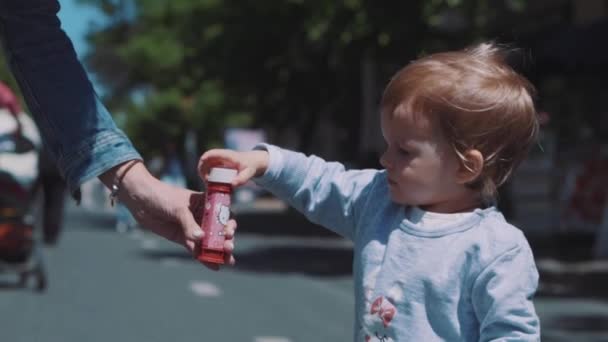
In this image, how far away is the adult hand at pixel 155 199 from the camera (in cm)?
237

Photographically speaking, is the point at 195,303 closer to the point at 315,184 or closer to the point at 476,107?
the point at 315,184

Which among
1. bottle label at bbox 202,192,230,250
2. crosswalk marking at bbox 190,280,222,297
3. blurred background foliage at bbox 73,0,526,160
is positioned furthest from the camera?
blurred background foliage at bbox 73,0,526,160

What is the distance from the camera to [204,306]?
33.6ft

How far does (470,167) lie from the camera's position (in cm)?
241

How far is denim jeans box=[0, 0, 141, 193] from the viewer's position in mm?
2377

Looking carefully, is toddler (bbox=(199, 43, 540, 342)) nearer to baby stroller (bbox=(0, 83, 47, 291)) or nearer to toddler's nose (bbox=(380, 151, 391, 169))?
toddler's nose (bbox=(380, 151, 391, 169))

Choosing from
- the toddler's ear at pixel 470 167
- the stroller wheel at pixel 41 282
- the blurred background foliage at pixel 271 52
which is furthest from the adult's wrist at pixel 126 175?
the stroller wheel at pixel 41 282

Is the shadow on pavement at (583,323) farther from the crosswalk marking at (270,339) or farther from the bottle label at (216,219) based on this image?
the bottle label at (216,219)

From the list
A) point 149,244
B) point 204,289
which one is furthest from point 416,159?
point 149,244

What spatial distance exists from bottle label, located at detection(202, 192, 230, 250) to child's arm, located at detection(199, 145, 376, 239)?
25 centimetres

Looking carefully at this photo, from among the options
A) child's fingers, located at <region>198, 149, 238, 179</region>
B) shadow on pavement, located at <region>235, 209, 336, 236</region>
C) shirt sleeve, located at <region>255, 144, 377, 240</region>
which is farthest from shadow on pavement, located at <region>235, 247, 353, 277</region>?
child's fingers, located at <region>198, 149, 238, 179</region>

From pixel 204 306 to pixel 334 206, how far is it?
25.4 ft

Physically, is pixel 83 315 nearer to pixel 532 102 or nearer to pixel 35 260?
pixel 35 260

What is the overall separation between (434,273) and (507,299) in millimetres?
148
